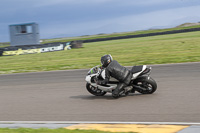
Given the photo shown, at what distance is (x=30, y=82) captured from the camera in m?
13.0

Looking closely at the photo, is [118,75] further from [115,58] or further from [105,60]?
[115,58]

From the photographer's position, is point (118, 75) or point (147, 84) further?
point (147, 84)

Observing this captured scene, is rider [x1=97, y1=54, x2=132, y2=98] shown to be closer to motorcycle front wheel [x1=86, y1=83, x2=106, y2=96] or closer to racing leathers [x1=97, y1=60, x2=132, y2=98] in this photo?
racing leathers [x1=97, y1=60, x2=132, y2=98]

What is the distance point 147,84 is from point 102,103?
140cm

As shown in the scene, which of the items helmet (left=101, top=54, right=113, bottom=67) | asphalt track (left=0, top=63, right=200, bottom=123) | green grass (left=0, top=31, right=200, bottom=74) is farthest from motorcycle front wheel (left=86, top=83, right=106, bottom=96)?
green grass (left=0, top=31, right=200, bottom=74)

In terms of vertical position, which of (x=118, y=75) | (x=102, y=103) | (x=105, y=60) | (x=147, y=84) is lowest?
(x=102, y=103)

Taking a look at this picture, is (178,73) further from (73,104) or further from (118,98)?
(73,104)

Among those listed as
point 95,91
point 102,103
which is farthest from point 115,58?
point 102,103

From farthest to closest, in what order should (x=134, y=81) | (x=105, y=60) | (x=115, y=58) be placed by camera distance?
(x=115, y=58) → (x=134, y=81) → (x=105, y=60)

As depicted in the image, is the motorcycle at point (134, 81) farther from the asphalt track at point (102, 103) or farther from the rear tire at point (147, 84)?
the asphalt track at point (102, 103)

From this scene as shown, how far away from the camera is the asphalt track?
650cm

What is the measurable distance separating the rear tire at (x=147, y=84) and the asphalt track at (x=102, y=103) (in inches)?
5.8

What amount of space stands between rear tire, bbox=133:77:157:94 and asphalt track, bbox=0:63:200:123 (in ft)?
0.49

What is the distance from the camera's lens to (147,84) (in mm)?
8328
